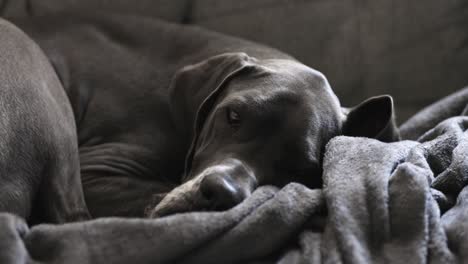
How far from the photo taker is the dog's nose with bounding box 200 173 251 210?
1474mm

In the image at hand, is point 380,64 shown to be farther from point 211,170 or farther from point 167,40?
point 211,170

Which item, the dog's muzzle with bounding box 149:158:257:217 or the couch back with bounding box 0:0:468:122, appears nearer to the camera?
the dog's muzzle with bounding box 149:158:257:217

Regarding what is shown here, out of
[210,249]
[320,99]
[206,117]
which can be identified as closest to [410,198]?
[210,249]

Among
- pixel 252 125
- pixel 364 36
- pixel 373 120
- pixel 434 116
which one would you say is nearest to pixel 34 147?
pixel 252 125

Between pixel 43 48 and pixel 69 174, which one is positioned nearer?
pixel 69 174

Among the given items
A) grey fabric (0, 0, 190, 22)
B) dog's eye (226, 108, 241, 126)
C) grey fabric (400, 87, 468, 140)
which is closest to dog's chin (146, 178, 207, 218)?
dog's eye (226, 108, 241, 126)

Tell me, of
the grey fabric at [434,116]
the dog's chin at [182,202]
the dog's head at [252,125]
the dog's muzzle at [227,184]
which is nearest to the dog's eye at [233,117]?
the dog's head at [252,125]

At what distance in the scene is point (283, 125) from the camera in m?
1.76

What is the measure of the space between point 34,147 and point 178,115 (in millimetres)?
485

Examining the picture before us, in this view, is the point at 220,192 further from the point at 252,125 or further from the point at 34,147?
the point at 34,147

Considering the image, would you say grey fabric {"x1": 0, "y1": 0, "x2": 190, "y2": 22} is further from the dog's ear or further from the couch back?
the dog's ear

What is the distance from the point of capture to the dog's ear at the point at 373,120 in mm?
1978

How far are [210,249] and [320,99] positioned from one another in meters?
0.76

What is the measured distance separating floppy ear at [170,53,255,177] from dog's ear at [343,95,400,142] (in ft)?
1.17
